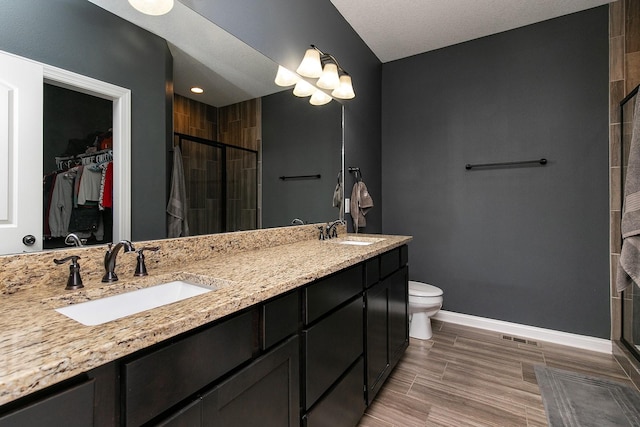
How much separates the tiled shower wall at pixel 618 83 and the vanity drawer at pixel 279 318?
2616 mm

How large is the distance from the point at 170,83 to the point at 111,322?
0.98 metres

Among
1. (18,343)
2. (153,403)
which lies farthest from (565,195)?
(18,343)

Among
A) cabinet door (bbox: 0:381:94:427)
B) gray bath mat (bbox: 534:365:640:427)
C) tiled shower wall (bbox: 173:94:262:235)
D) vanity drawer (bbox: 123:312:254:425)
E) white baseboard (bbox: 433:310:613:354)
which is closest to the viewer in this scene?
cabinet door (bbox: 0:381:94:427)

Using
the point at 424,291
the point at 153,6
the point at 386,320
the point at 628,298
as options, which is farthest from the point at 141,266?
the point at 628,298

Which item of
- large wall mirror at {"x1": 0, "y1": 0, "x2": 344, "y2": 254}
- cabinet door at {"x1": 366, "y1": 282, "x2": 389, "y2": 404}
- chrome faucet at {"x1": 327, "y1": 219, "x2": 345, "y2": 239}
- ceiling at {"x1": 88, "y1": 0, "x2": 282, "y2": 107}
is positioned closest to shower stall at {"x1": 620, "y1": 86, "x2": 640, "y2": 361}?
cabinet door at {"x1": 366, "y1": 282, "x2": 389, "y2": 404}

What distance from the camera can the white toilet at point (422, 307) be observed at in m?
2.45

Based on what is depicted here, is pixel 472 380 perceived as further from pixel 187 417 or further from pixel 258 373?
pixel 187 417

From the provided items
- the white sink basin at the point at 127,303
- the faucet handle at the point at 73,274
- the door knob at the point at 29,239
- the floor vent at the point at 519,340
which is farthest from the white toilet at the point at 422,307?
the door knob at the point at 29,239

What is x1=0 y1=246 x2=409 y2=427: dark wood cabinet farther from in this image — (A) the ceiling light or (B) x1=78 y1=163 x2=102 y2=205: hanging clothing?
(A) the ceiling light

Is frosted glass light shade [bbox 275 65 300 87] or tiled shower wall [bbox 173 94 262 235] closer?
tiled shower wall [bbox 173 94 262 235]

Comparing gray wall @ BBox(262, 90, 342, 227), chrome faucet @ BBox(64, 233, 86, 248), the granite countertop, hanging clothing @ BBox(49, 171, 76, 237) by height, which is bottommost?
the granite countertop

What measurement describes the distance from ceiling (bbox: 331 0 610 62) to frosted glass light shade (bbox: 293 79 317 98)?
0.77 m

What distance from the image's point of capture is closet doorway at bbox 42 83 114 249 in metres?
0.88

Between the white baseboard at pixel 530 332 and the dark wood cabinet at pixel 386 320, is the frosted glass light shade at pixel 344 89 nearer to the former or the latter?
the dark wood cabinet at pixel 386 320
